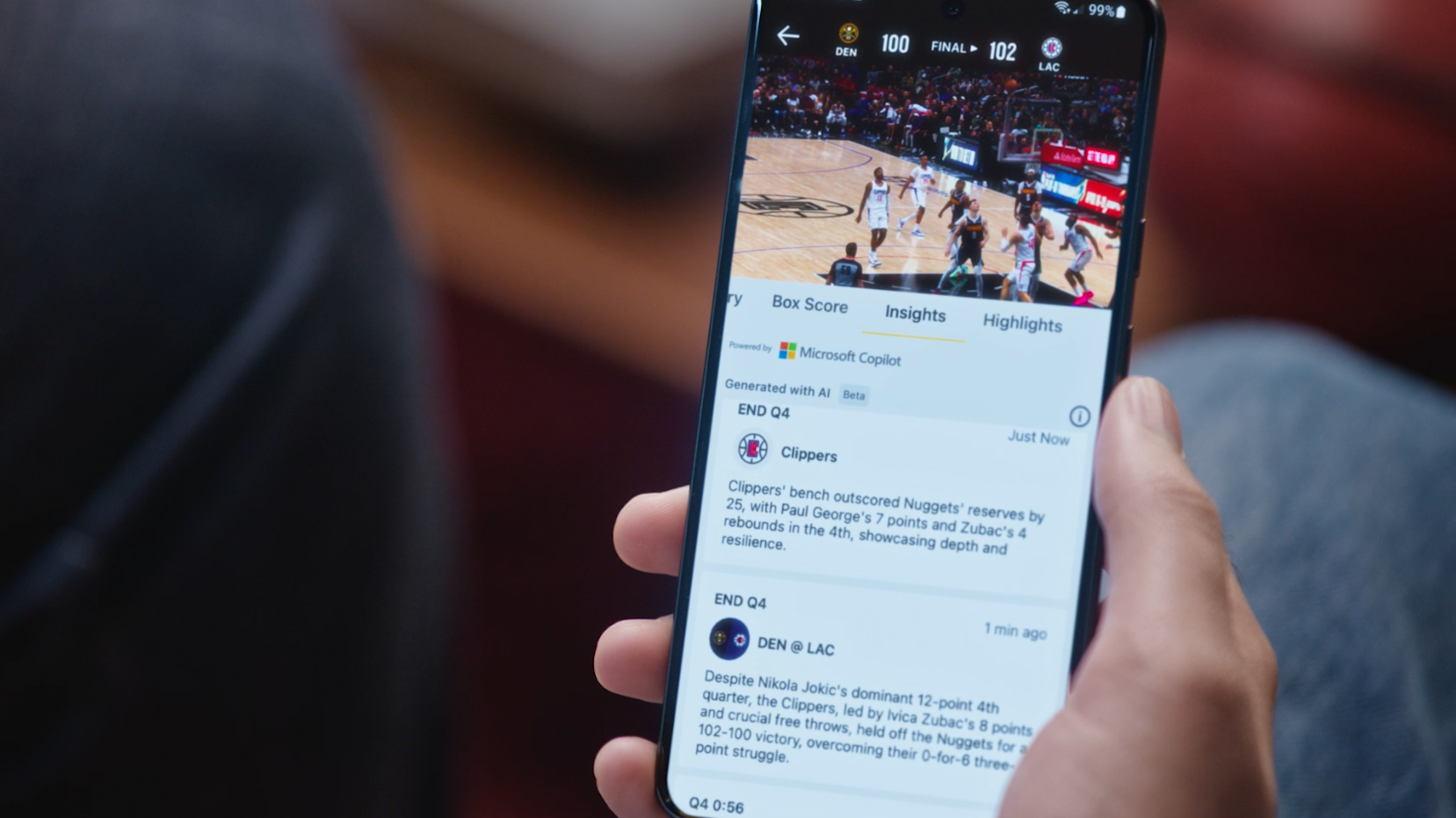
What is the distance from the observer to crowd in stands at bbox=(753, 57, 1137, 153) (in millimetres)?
322

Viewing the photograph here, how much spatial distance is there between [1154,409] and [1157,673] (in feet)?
0.25

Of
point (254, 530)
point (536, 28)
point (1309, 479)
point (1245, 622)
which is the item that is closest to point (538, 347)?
point (536, 28)

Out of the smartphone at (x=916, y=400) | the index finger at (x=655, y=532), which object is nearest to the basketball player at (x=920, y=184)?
the smartphone at (x=916, y=400)

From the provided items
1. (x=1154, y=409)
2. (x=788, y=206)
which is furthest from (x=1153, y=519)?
(x=788, y=206)

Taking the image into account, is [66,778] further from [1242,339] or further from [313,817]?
[1242,339]

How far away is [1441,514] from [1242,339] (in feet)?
0.59

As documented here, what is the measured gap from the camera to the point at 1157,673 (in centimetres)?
29

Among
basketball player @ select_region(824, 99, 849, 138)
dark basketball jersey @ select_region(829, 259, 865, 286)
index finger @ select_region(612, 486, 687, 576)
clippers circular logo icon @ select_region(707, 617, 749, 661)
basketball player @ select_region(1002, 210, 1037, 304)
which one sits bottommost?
clippers circular logo icon @ select_region(707, 617, 749, 661)

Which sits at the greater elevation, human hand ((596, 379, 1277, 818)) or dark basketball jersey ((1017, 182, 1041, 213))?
dark basketball jersey ((1017, 182, 1041, 213))

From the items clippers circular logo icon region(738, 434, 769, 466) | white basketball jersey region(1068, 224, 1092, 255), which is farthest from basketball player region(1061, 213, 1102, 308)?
Result: clippers circular logo icon region(738, 434, 769, 466)

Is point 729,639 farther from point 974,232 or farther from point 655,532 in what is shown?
point 974,232

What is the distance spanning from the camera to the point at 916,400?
331mm

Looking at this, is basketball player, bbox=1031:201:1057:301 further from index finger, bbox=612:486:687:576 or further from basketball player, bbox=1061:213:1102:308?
index finger, bbox=612:486:687:576

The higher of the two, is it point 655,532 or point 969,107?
point 969,107
